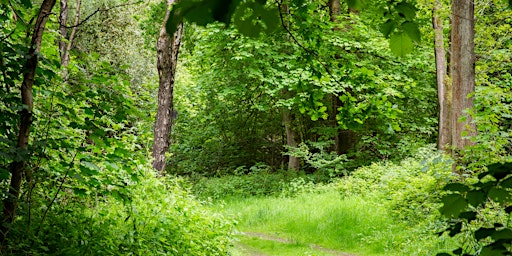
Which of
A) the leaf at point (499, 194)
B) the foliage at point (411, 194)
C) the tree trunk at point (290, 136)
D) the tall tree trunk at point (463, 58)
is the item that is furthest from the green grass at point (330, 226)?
the leaf at point (499, 194)

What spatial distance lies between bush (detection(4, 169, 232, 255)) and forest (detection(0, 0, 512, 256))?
2 cm

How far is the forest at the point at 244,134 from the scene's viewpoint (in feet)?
10.8

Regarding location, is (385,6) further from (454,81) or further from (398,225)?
(454,81)

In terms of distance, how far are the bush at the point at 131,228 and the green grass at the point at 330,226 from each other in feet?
3.82

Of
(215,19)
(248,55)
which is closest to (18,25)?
(215,19)

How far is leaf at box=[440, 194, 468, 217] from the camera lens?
1.54 meters

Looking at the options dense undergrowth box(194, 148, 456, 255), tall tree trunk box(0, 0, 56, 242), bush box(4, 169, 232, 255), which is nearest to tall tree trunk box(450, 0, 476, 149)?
dense undergrowth box(194, 148, 456, 255)

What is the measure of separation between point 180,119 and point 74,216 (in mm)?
15939

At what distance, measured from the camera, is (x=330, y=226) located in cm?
963

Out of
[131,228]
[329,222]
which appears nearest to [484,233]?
[131,228]

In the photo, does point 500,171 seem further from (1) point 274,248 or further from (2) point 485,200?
(1) point 274,248

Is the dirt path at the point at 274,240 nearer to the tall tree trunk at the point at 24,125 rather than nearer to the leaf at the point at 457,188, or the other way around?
the tall tree trunk at the point at 24,125

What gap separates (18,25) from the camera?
383 cm

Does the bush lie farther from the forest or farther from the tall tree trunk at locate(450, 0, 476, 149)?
the tall tree trunk at locate(450, 0, 476, 149)
